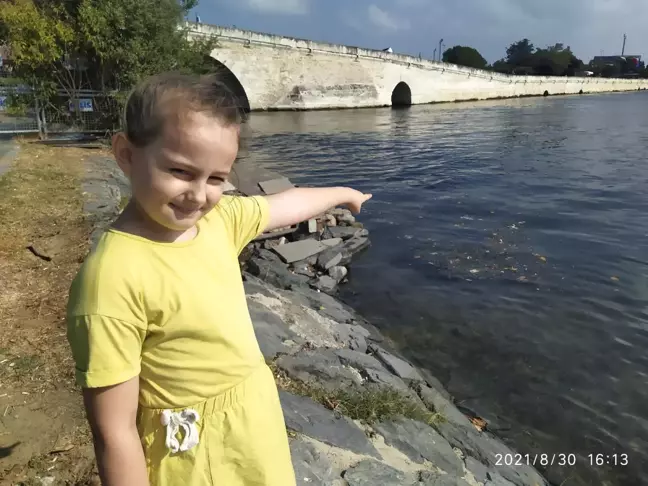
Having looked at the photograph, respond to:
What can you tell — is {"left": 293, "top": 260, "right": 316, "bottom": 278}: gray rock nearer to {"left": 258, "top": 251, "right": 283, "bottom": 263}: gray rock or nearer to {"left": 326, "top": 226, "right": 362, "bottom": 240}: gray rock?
{"left": 258, "top": 251, "right": 283, "bottom": 263}: gray rock

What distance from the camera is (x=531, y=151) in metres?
19.3

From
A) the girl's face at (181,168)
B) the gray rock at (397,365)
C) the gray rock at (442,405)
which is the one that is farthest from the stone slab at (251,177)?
the girl's face at (181,168)

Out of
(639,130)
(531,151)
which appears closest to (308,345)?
(531,151)

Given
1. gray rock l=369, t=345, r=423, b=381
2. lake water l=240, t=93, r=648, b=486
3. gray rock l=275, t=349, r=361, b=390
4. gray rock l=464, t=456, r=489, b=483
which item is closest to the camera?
gray rock l=464, t=456, r=489, b=483

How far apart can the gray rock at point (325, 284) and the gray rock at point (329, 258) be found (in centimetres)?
34

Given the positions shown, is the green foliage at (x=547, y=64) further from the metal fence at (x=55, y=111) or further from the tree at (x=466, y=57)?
the metal fence at (x=55, y=111)

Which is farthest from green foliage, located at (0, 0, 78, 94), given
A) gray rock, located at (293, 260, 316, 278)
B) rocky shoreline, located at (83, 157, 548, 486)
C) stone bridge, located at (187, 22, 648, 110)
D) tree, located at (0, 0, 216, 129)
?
stone bridge, located at (187, 22, 648, 110)

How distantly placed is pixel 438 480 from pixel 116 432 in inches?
95.6

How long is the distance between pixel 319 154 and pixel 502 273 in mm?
12822

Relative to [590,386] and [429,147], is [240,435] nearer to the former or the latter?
[590,386]

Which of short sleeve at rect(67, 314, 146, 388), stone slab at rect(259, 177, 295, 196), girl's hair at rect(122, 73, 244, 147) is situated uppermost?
girl's hair at rect(122, 73, 244, 147)

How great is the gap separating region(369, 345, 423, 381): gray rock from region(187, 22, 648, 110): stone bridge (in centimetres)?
3005

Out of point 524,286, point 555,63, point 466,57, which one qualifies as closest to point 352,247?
point 524,286

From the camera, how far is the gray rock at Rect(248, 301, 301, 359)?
14.1ft
